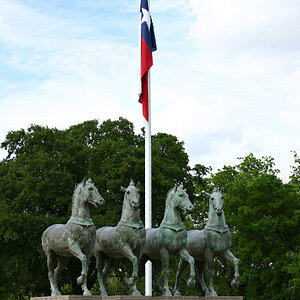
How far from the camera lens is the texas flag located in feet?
94.2

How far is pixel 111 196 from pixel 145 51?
1010 cm

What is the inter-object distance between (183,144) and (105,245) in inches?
892

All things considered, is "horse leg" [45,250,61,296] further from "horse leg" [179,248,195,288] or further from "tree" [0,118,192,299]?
"tree" [0,118,192,299]

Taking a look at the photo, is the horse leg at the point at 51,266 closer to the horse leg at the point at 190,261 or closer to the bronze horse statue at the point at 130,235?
the bronze horse statue at the point at 130,235

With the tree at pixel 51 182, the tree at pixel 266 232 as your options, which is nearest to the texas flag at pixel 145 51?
the tree at pixel 51 182

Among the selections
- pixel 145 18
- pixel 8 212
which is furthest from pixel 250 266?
pixel 145 18

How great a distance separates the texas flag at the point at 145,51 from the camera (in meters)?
28.7

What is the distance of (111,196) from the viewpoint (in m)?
35.8

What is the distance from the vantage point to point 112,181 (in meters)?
35.0

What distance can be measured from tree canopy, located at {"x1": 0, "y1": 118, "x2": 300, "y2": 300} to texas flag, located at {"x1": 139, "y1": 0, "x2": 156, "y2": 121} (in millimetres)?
7100

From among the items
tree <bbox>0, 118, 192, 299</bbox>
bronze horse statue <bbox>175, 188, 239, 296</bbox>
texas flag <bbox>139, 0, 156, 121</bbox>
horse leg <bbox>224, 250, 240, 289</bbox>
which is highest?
texas flag <bbox>139, 0, 156, 121</bbox>

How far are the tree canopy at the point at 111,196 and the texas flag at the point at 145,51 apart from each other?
7100mm

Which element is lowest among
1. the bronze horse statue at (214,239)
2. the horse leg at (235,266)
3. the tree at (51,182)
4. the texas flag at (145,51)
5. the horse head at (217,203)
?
the horse leg at (235,266)

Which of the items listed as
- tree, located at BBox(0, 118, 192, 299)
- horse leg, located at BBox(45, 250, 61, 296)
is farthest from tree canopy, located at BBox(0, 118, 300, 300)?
horse leg, located at BBox(45, 250, 61, 296)
